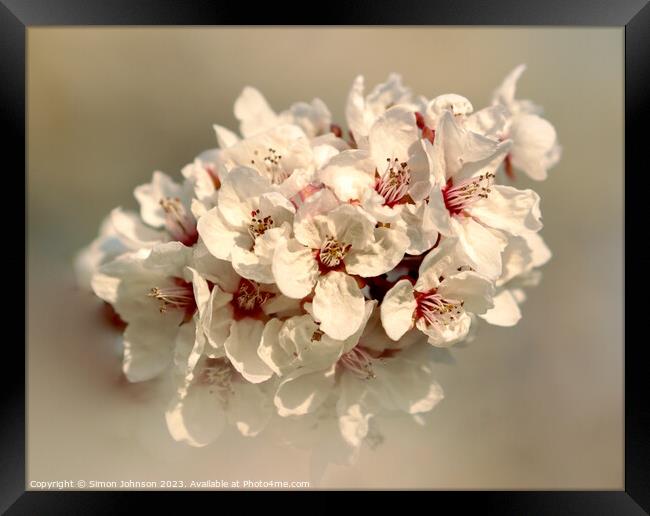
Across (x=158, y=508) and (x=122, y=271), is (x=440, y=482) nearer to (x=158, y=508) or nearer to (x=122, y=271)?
(x=158, y=508)

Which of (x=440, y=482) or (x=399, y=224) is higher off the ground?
(x=399, y=224)

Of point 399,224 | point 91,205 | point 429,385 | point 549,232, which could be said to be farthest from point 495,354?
point 91,205

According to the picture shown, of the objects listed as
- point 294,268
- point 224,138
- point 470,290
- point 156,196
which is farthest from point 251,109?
point 470,290

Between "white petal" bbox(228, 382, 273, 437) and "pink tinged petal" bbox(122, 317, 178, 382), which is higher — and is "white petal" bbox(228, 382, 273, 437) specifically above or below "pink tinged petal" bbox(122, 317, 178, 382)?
below

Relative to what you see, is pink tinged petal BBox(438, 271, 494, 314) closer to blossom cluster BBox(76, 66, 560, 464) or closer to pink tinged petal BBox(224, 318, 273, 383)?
blossom cluster BBox(76, 66, 560, 464)

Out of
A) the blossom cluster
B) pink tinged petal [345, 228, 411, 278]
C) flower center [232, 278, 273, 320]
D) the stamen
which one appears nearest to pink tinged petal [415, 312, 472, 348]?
the blossom cluster

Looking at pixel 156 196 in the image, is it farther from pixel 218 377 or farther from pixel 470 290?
pixel 470 290
